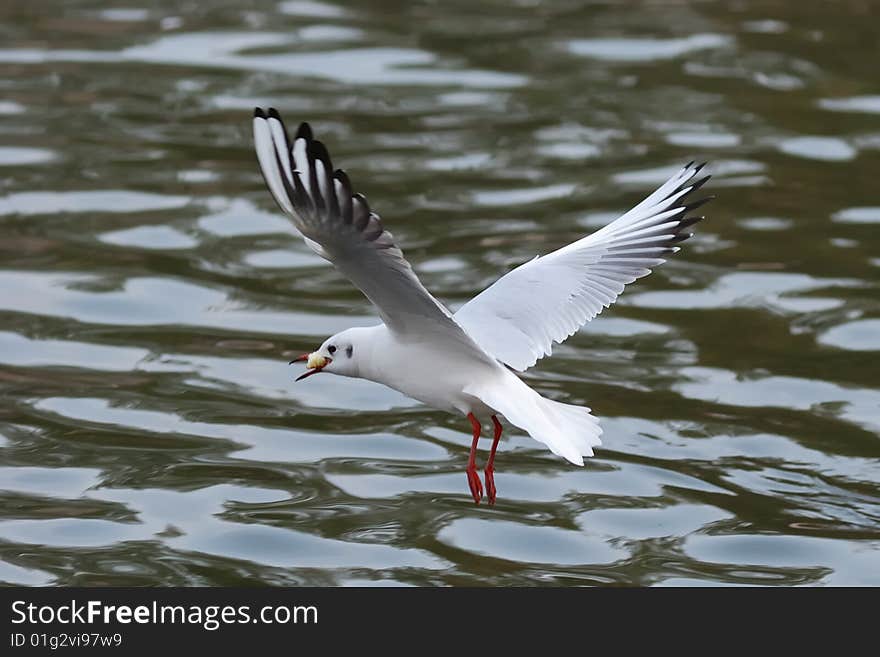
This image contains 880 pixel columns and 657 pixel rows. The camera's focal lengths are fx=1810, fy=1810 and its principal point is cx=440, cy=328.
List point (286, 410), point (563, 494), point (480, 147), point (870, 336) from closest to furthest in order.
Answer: point (563, 494) → point (286, 410) → point (870, 336) → point (480, 147)

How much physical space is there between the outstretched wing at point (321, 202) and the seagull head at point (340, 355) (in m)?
0.95

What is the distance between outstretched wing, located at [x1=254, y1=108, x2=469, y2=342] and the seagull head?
37.4 inches

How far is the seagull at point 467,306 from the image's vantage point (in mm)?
6590

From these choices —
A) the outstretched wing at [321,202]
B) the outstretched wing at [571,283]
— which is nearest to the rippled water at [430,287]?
the outstretched wing at [571,283]

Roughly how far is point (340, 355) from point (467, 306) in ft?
2.81

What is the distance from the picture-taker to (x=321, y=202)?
21.7 ft

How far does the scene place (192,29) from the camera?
56.8 ft

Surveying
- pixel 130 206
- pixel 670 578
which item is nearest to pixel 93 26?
pixel 130 206

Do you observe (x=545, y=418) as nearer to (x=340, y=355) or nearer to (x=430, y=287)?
(x=340, y=355)

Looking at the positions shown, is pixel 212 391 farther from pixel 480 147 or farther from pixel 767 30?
pixel 767 30

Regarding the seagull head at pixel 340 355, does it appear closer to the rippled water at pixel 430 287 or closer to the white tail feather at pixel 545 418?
the white tail feather at pixel 545 418

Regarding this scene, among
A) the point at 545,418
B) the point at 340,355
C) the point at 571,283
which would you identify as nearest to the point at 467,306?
the point at 571,283

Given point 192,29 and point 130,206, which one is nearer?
point 130,206

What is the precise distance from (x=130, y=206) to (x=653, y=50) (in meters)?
5.63
